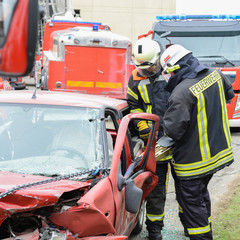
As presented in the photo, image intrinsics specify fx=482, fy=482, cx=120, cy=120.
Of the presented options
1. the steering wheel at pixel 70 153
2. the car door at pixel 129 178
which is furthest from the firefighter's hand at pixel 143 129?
the steering wheel at pixel 70 153

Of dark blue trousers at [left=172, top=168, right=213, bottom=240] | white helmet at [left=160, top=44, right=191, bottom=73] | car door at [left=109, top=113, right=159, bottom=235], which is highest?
white helmet at [left=160, top=44, right=191, bottom=73]

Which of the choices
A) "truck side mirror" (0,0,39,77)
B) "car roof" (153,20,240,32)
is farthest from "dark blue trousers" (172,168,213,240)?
"car roof" (153,20,240,32)

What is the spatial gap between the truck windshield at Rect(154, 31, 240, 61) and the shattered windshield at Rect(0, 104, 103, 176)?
640cm

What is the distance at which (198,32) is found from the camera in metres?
10.1

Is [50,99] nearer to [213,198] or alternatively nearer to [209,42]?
[213,198]

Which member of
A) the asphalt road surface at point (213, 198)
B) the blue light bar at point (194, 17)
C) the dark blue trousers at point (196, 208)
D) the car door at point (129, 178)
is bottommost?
the asphalt road surface at point (213, 198)

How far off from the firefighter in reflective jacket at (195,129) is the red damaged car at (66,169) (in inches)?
11.4

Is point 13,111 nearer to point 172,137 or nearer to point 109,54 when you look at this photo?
point 172,137

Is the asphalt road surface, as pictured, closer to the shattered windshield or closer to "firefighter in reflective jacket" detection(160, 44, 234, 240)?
"firefighter in reflective jacket" detection(160, 44, 234, 240)

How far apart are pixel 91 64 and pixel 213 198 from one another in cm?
529

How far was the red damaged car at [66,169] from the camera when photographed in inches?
115

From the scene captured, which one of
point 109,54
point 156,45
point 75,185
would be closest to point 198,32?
point 109,54

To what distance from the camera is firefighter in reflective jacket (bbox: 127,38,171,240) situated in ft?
15.8

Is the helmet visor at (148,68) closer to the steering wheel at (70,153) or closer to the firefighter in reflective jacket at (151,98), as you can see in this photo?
the firefighter in reflective jacket at (151,98)
